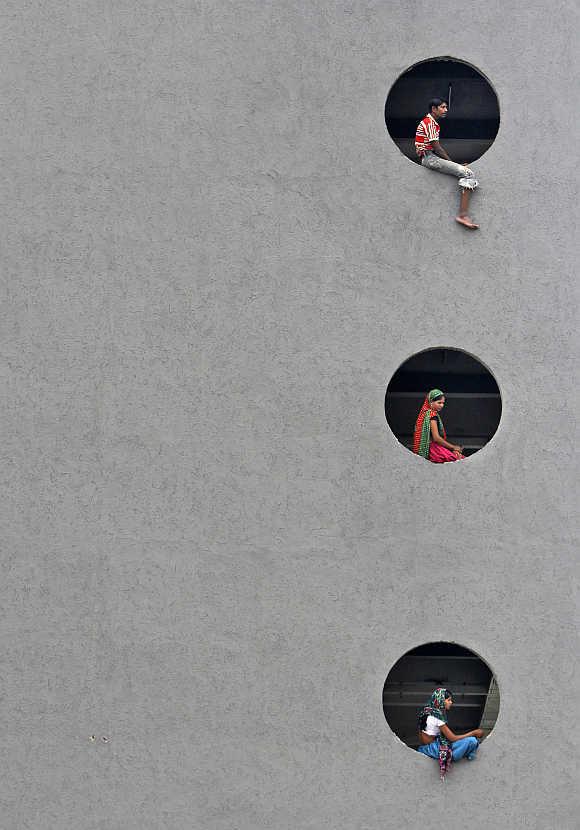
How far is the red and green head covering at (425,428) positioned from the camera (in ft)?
29.8

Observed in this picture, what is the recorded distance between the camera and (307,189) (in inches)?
358

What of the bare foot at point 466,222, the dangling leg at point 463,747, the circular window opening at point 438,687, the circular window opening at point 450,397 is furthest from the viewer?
the circular window opening at point 450,397

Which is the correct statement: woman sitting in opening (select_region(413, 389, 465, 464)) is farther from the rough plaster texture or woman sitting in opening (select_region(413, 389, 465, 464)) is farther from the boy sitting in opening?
the boy sitting in opening

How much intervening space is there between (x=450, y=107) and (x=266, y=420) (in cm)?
329

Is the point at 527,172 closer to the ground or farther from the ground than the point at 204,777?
farther from the ground

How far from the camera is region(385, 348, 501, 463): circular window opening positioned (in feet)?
31.3

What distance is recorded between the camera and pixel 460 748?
351 inches

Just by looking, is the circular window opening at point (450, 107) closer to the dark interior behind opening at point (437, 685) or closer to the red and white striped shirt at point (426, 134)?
the red and white striped shirt at point (426, 134)

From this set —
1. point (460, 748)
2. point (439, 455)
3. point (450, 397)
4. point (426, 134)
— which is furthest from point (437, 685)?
point (426, 134)

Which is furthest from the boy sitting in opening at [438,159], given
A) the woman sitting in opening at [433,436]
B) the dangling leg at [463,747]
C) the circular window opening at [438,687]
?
the dangling leg at [463,747]

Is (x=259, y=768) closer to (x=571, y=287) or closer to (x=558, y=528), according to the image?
(x=558, y=528)

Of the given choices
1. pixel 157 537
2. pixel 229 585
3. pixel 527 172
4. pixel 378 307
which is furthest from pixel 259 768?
pixel 527 172

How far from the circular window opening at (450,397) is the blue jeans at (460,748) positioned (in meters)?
2.42

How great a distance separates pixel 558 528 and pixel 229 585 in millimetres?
2800
